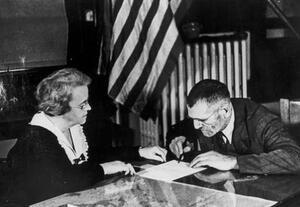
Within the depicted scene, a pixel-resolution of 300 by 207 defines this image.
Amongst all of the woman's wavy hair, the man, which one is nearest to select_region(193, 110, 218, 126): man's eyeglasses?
the man

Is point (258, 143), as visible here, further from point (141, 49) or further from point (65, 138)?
point (141, 49)

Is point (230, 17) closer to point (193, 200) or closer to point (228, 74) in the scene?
point (228, 74)

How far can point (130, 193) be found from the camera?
2.03m

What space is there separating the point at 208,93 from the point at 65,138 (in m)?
0.82

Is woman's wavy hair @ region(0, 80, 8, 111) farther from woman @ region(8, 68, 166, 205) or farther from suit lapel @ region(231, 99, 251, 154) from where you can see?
suit lapel @ region(231, 99, 251, 154)

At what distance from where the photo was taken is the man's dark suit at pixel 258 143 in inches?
89.9

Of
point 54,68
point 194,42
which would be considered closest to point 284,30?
point 194,42

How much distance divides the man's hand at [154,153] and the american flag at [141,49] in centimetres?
143

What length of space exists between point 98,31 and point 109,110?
0.79 meters

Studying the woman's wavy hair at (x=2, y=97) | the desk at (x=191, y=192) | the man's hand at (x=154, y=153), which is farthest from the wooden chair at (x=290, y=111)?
the woman's wavy hair at (x=2, y=97)

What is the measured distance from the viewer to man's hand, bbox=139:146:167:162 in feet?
8.76

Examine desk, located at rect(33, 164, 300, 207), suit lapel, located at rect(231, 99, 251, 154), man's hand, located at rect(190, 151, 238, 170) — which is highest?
suit lapel, located at rect(231, 99, 251, 154)

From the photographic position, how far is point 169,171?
7.77 feet

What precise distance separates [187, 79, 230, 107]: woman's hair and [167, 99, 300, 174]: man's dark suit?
0.70 ft
